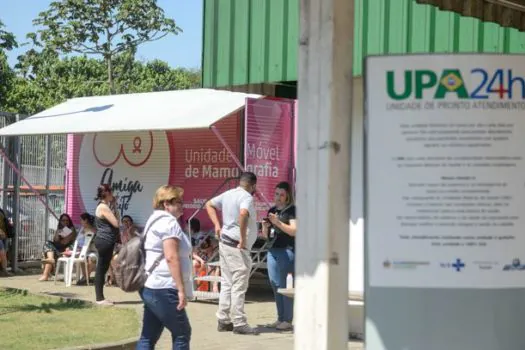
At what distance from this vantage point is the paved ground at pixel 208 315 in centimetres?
968

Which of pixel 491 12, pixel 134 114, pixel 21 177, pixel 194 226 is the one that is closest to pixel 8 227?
pixel 21 177

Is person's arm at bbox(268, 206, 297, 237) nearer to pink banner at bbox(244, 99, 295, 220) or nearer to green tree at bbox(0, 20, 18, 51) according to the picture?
pink banner at bbox(244, 99, 295, 220)

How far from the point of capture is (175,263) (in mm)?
6824

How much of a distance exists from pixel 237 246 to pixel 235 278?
365 mm

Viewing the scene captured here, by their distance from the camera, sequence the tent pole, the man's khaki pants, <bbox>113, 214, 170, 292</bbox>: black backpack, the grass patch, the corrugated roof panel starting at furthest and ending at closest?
the tent pole, the man's khaki pants, the grass patch, the corrugated roof panel, <bbox>113, 214, 170, 292</bbox>: black backpack

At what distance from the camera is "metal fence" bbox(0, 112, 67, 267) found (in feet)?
56.7

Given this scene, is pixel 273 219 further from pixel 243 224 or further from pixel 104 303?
pixel 104 303

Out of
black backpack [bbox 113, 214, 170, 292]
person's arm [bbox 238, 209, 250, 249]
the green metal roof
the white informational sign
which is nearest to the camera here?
the white informational sign

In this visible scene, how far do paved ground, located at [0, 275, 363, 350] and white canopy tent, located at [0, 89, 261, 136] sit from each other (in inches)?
105

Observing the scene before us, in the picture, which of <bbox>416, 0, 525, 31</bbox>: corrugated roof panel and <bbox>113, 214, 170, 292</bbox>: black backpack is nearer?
<bbox>113, 214, 170, 292</bbox>: black backpack

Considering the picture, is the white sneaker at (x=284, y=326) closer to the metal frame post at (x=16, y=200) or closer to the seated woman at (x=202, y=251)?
the seated woman at (x=202, y=251)

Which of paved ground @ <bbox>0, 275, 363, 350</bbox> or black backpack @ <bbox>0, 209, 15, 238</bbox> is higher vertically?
black backpack @ <bbox>0, 209, 15, 238</bbox>

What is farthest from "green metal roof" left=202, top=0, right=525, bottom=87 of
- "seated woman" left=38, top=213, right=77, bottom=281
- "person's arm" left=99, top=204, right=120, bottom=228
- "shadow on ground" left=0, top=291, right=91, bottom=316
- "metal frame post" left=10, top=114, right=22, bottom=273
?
"metal frame post" left=10, top=114, right=22, bottom=273

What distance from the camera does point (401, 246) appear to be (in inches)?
181
